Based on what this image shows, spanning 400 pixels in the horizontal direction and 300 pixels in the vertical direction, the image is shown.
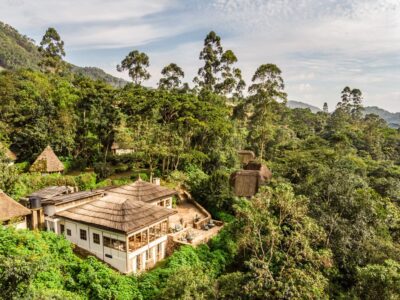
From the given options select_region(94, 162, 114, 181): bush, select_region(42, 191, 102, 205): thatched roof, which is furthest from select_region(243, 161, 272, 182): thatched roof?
select_region(42, 191, 102, 205): thatched roof

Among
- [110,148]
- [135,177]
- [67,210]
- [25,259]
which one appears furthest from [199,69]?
[25,259]

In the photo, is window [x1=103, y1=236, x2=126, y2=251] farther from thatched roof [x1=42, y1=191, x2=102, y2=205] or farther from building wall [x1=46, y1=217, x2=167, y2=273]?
Answer: thatched roof [x1=42, y1=191, x2=102, y2=205]

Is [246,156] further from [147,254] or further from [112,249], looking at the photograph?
[112,249]

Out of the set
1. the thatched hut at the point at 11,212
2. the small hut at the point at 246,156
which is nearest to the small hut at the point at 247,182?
the small hut at the point at 246,156

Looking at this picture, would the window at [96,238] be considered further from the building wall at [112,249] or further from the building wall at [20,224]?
the building wall at [20,224]

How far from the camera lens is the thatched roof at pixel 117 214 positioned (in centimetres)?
1603

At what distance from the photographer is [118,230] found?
15570 millimetres

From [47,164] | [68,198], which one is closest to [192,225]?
[68,198]

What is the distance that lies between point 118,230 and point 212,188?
12.7m

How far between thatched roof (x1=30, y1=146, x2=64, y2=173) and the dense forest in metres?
1.95

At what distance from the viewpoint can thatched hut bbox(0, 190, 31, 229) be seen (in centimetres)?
1684

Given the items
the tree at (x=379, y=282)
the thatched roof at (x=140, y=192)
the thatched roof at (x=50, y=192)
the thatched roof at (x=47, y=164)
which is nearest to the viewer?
the tree at (x=379, y=282)

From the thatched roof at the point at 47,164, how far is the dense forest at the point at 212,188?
6.38 feet

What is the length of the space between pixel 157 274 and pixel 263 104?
2944 centimetres
